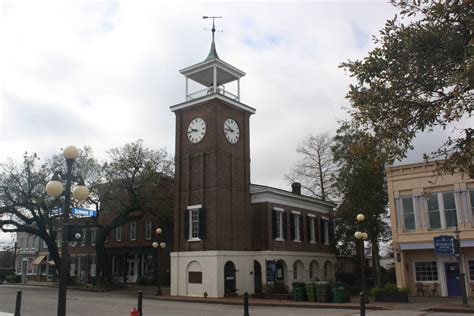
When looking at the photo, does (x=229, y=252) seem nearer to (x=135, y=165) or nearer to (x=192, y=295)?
(x=192, y=295)

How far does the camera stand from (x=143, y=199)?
122 feet

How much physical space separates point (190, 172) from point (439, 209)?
1592 cm

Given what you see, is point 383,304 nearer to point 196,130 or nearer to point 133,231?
point 196,130

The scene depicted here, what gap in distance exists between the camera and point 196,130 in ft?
109

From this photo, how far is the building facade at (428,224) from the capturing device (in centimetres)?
2770

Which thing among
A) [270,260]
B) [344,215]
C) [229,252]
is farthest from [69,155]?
[344,215]

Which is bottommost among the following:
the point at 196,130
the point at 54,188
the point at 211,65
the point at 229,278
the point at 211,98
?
the point at 229,278

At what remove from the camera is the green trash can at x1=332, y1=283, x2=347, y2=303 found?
2523cm

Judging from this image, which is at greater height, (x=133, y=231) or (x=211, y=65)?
(x=211, y=65)

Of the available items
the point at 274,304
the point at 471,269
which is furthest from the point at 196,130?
the point at 471,269

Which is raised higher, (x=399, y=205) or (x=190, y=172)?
(x=190, y=172)

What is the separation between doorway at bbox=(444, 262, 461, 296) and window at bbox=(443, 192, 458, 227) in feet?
7.82

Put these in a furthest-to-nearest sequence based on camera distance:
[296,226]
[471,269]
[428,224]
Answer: [296,226] → [428,224] → [471,269]

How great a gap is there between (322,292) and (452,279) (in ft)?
27.4
